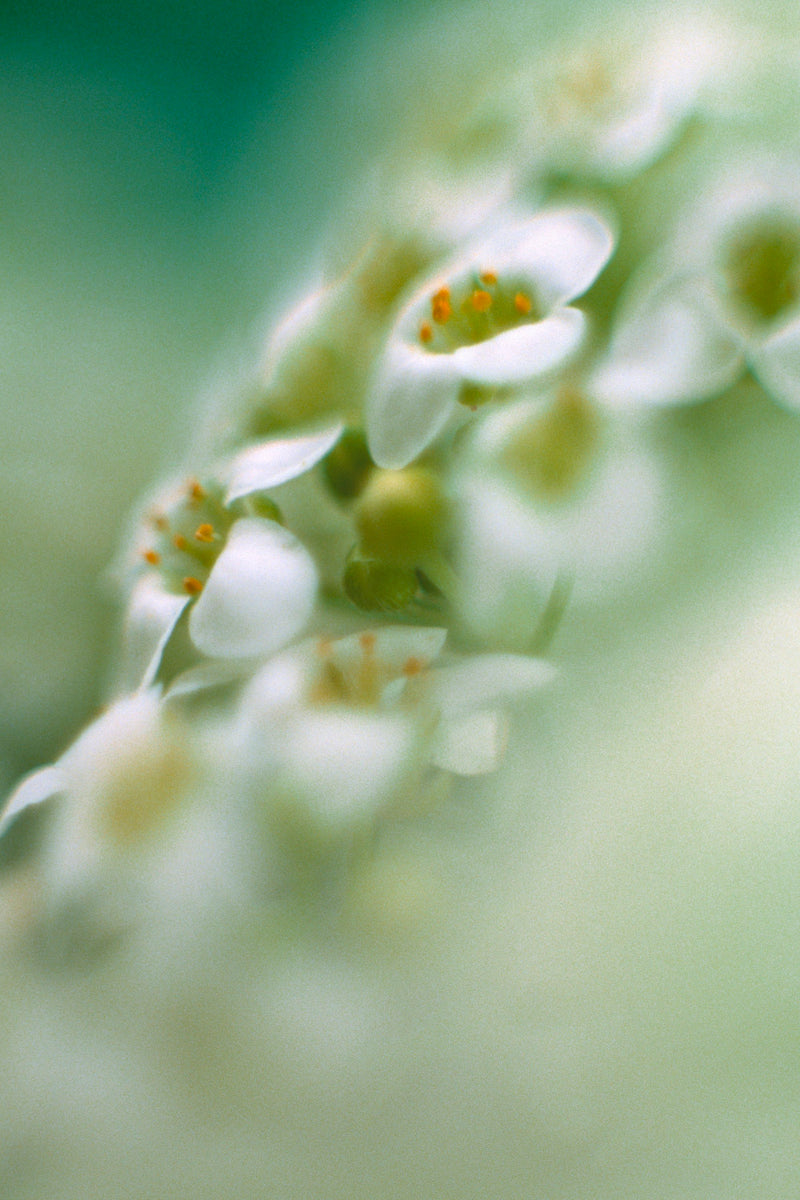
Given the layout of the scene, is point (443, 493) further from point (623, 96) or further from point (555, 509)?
point (623, 96)

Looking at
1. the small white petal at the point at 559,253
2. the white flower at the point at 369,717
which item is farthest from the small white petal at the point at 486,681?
the small white petal at the point at 559,253

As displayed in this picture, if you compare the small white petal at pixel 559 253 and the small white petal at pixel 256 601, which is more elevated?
the small white petal at pixel 559 253

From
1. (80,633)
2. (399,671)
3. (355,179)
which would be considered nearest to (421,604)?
(399,671)

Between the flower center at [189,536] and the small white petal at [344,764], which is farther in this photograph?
the flower center at [189,536]

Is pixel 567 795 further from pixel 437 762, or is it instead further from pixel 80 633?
pixel 80 633

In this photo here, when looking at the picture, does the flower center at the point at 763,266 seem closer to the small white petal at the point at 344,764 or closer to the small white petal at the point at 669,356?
the small white petal at the point at 669,356

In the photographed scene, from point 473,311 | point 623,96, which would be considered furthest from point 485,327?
point 623,96

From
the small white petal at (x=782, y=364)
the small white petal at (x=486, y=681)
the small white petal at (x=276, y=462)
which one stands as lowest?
the small white petal at (x=486, y=681)
